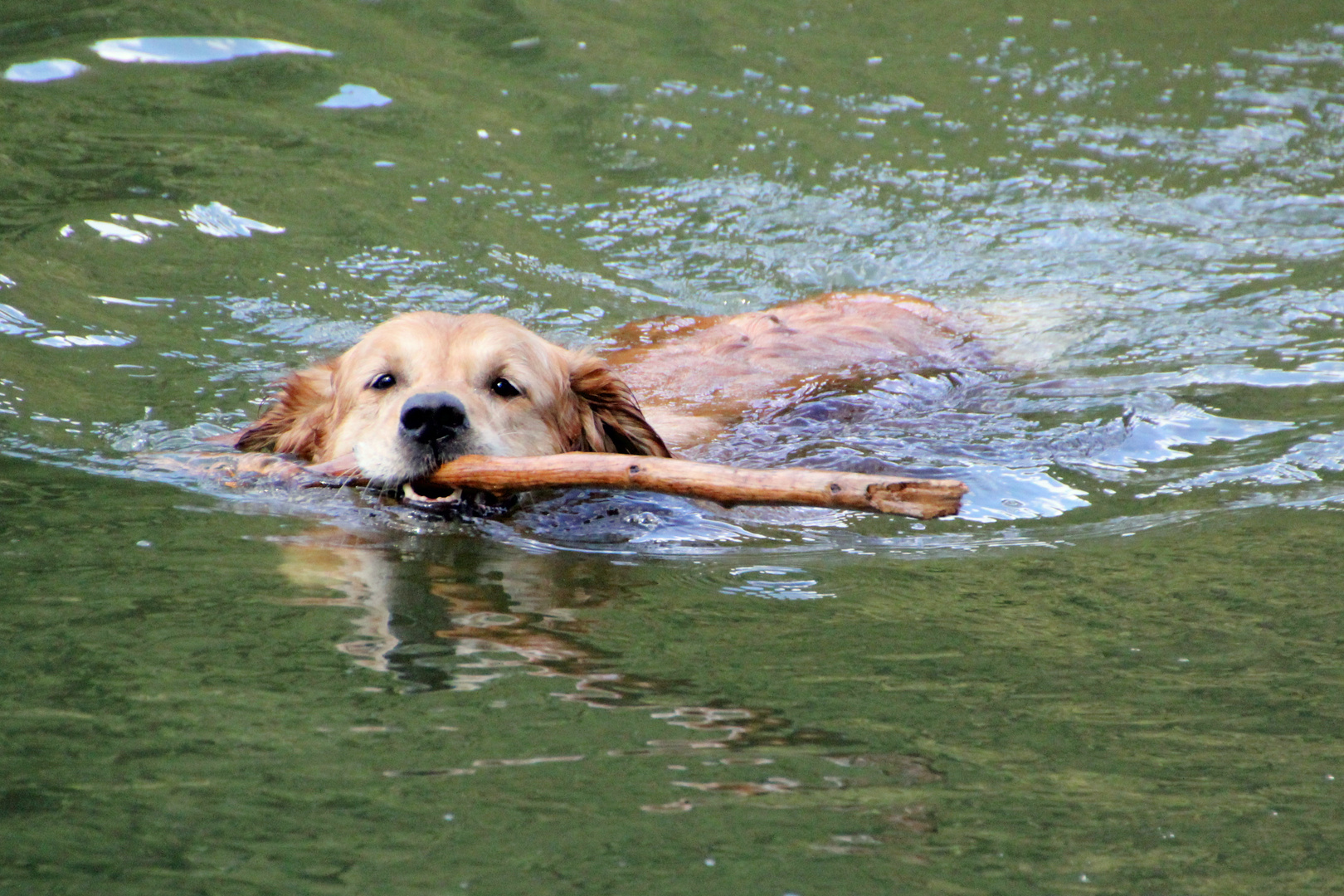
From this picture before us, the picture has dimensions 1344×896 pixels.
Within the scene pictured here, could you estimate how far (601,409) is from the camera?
509cm

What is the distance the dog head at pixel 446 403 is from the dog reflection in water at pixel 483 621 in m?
0.33

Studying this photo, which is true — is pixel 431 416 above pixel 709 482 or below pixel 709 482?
above

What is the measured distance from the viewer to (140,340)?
6.13m

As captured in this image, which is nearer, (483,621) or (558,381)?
(483,621)

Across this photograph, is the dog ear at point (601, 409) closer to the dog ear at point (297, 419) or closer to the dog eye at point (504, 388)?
the dog eye at point (504, 388)

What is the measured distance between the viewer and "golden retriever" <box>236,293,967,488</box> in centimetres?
434

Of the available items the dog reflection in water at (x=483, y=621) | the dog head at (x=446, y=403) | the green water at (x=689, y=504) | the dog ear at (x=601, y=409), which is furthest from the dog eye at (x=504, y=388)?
the dog reflection in water at (x=483, y=621)

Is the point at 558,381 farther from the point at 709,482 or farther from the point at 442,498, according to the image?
the point at 709,482

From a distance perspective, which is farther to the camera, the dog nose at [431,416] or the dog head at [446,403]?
the dog head at [446,403]

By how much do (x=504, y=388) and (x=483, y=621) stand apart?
57.0 inches

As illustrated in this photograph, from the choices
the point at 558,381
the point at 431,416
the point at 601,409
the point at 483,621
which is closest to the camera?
the point at 483,621

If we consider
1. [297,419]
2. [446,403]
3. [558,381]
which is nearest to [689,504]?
[558,381]

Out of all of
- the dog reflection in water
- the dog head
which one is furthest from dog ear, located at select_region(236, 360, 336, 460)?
the dog reflection in water

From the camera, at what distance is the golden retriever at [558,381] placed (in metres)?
4.34
